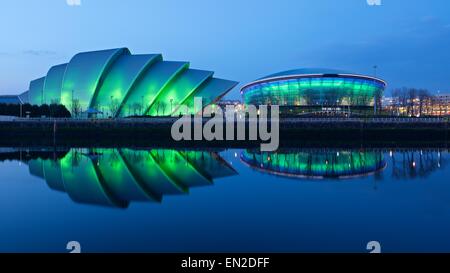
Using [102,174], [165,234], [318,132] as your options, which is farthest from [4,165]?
[318,132]

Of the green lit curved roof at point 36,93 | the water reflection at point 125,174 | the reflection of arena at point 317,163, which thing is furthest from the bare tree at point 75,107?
the reflection of arena at point 317,163

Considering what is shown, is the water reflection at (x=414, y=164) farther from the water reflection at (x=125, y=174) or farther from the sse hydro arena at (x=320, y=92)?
the sse hydro arena at (x=320, y=92)

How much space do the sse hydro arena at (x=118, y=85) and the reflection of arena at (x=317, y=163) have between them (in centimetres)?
2492

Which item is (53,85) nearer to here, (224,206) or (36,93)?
(36,93)

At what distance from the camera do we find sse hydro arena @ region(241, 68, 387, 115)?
191 ft

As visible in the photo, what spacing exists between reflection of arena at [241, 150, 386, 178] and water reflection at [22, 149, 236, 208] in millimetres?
2001

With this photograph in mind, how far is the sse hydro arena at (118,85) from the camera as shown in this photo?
1799 inches

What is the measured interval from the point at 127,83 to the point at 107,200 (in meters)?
35.4

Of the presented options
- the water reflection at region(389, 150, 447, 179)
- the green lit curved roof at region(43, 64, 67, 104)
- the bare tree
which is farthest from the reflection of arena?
the green lit curved roof at region(43, 64, 67, 104)

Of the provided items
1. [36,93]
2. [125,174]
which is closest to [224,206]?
[125,174]

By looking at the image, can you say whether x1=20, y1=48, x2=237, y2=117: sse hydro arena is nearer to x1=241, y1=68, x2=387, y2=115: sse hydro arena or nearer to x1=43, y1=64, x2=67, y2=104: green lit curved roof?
x1=43, y1=64, x2=67, y2=104: green lit curved roof

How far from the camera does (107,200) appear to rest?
39.5ft

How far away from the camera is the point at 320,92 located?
58500mm
